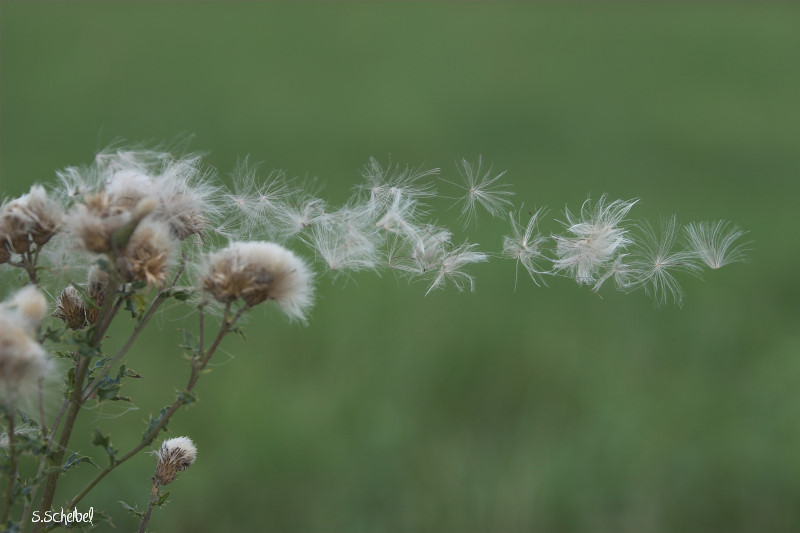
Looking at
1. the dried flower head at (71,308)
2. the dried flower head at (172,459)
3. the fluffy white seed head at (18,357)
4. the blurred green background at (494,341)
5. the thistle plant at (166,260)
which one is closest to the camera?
the fluffy white seed head at (18,357)

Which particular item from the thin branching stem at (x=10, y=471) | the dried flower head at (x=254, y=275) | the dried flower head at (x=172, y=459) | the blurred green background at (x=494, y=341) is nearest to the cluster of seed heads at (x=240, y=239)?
the dried flower head at (x=254, y=275)

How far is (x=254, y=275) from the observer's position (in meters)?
1.61

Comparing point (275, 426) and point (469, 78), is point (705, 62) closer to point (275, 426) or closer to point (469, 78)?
point (469, 78)

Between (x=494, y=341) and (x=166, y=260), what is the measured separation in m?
6.43

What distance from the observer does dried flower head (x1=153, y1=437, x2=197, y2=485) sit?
1.90 metres

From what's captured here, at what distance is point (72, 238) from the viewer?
1663 millimetres

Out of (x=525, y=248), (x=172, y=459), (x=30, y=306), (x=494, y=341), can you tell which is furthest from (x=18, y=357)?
(x=494, y=341)

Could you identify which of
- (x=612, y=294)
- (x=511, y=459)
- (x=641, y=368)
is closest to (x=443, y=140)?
(x=612, y=294)

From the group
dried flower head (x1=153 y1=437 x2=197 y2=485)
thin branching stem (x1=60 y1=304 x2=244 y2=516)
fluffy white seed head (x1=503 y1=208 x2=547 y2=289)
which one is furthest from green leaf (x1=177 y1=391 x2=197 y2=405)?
fluffy white seed head (x1=503 y1=208 x2=547 y2=289)

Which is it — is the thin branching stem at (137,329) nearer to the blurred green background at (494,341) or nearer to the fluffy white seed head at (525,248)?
the fluffy white seed head at (525,248)

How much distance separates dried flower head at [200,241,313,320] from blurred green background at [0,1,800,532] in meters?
1.88

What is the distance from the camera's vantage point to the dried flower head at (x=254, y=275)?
1605 millimetres

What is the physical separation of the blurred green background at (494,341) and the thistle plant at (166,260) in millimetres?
1578

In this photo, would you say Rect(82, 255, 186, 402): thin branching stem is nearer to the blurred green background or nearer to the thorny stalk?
the thorny stalk
